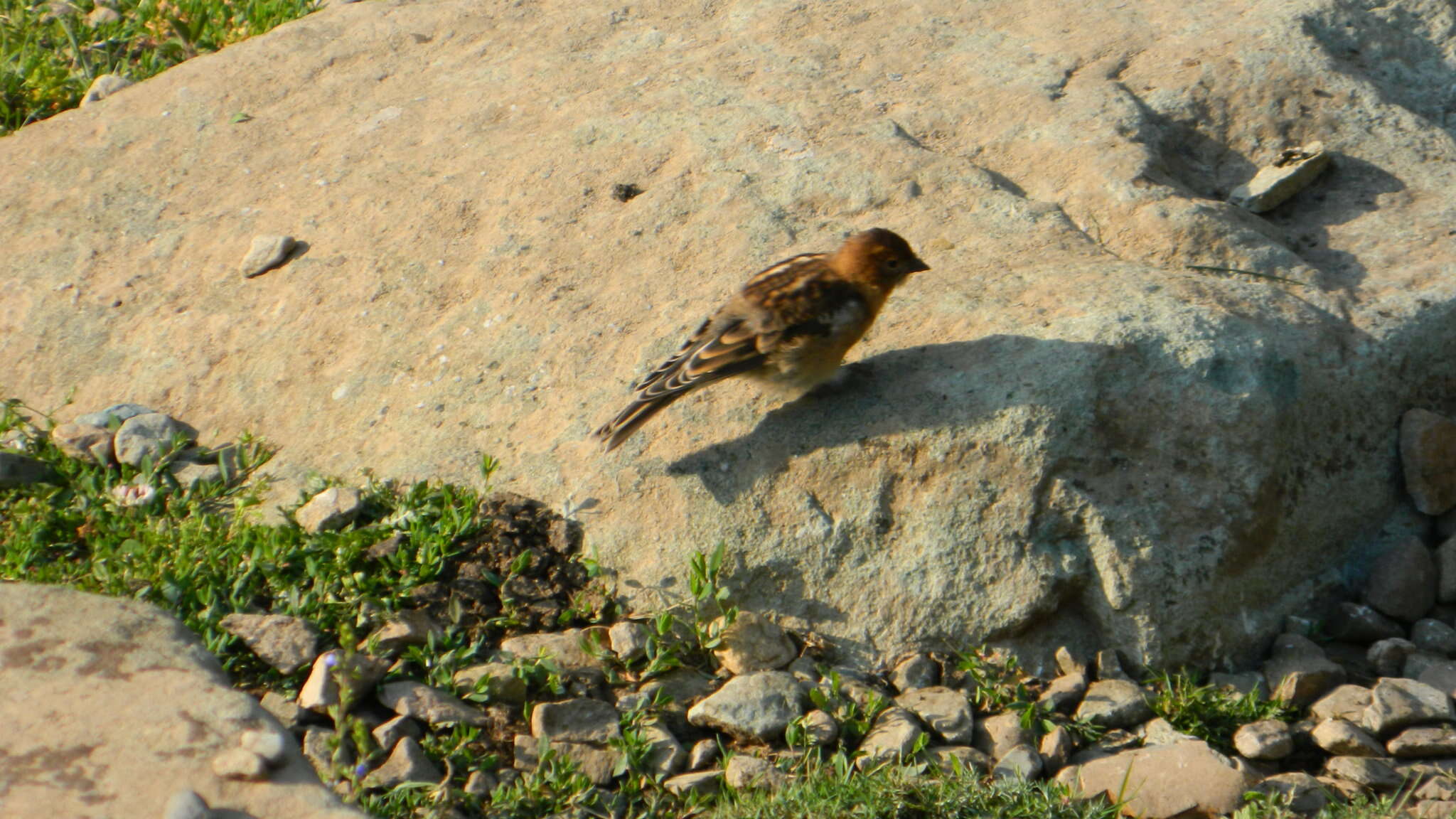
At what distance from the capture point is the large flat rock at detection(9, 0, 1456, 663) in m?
4.62

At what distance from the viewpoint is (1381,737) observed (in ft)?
14.0

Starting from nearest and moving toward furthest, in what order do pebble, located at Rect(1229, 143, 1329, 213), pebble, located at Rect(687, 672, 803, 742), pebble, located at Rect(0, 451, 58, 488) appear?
pebble, located at Rect(687, 672, 803, 742), pebble, located at Rect(0, 451, 58, 488), pebble, located at Rect(1229, 143, 1329, 213)

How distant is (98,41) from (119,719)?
21.9ft

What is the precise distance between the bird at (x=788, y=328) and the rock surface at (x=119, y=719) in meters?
1.63

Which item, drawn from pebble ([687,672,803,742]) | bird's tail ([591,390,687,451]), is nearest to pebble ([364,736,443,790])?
pebble ([687,672,803,742])

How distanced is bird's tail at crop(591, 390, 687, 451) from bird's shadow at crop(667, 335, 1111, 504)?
0.80 feet

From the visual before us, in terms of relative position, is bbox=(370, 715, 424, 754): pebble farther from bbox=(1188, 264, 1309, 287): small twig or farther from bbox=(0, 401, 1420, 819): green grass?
bbox=(1188, 264, 1309, 287): small twig

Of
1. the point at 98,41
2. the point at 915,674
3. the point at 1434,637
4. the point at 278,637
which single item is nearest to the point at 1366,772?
the point at 1434,637

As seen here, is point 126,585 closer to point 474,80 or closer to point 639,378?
point 639,378

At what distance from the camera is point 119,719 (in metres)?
3.55

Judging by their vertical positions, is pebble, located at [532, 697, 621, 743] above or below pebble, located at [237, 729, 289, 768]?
below

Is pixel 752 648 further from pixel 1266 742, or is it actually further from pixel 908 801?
pixel 1266 742

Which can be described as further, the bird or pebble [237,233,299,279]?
pebble [237,233,299,279]

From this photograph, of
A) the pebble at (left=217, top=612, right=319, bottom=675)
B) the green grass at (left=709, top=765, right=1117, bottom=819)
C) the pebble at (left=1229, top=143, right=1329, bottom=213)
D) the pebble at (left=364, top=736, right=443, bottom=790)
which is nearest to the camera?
the green grass at (left=709, top=765, right=1117, bottom=819)
